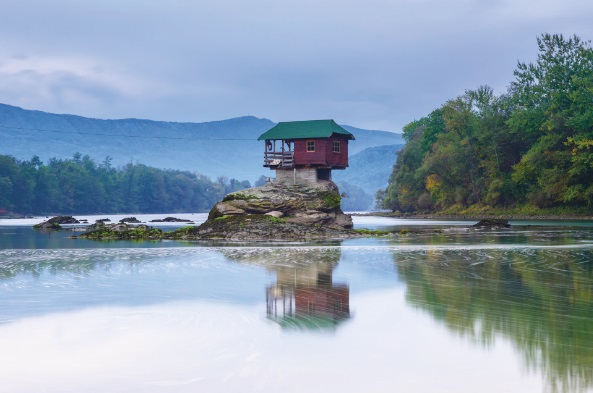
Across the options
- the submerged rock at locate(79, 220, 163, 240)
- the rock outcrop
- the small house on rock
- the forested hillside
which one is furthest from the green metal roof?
the forested hillside

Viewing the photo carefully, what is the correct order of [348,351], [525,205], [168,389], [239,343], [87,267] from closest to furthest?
[168,389] → [348,351] → [239,343] → [87,267] → [525,205]

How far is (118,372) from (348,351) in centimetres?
365

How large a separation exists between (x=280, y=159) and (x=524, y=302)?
46.5m

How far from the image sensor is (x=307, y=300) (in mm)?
16969

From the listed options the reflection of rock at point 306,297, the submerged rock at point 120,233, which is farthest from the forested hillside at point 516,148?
the reflection of rock at point 306,297

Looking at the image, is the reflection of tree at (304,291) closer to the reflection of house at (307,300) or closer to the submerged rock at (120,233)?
the reflection of house at (307,300)

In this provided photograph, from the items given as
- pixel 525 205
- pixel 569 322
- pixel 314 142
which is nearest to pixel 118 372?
→ pixel 569 322

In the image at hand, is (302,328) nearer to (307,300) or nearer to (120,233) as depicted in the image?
(307,300)

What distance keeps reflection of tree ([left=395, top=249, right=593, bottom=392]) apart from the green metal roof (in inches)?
1310

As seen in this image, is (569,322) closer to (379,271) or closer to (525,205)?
(379,271)

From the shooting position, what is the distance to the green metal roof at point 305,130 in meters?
60.6

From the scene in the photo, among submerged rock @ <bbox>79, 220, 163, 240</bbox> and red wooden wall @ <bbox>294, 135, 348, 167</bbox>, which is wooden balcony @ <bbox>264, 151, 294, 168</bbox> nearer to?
red wooden wall @ <bbox>294, 135, 348, 167</bbox>

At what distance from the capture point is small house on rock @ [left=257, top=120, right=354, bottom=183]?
60438mm

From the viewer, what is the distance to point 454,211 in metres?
106
